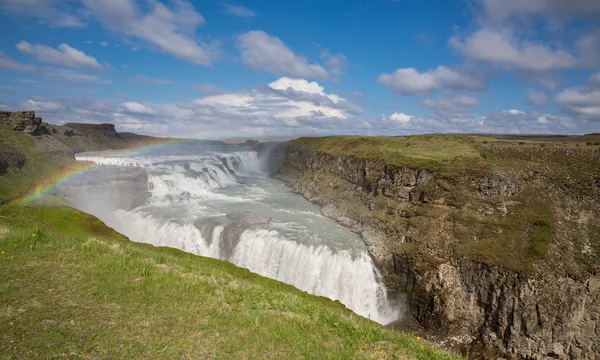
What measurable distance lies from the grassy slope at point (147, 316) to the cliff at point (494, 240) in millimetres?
17674

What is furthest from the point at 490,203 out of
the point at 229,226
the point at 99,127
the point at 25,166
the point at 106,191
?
the point at 99,127

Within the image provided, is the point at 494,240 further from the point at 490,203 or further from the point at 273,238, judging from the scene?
the point at 273,238

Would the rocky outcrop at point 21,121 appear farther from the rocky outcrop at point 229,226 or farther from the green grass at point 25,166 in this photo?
the rocky outcrop at point 229,226

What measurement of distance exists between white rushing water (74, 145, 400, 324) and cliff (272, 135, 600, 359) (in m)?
2.50

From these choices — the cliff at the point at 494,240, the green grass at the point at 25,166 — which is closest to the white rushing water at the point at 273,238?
the cliff at the point at 494,240

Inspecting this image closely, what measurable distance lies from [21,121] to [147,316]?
280 feet

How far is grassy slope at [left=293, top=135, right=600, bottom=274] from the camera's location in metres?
27.8

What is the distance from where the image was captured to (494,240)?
28766mm

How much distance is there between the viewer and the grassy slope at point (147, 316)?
9.05m

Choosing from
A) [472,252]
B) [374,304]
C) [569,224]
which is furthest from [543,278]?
[374,304]

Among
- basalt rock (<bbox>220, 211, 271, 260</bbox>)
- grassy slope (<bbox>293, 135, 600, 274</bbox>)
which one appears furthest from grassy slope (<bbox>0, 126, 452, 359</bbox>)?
grassy slope (<bbox>293, 135, 600, 274</bbox>)

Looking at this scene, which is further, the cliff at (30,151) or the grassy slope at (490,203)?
the cliff at (30,151)

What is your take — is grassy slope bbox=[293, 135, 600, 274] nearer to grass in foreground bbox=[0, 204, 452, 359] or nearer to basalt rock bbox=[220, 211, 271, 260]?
basalt rock bbox=[220, 211, 271, 260]

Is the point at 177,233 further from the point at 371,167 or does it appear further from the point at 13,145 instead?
the point at 13,145
